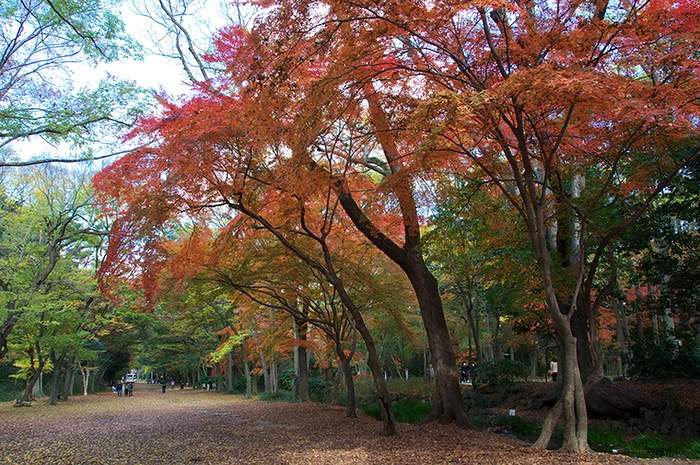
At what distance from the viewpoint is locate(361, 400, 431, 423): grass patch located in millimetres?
13266

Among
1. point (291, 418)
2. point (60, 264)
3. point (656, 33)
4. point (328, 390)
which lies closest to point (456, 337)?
point (328, 390)

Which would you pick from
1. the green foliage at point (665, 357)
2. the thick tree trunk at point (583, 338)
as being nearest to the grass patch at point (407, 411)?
the thick tree trunk at point (583, 338)

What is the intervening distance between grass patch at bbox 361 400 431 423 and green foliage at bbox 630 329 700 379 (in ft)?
18.1

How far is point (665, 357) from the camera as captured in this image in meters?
12.3

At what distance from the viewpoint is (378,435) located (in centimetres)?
991

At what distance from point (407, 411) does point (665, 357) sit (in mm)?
6537

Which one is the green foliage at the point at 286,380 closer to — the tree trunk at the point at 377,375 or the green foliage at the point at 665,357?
the green foliage at the point at 665,357

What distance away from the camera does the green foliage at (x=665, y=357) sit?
12008 millimetres

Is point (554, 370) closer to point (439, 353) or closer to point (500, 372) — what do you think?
point (500, 372)

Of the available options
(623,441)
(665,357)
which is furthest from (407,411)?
(665,357)

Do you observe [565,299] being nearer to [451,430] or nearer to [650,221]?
[650,221]

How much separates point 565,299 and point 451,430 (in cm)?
416

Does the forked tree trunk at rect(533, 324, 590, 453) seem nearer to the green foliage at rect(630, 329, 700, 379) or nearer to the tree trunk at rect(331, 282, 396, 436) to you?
the tree trunk at rect(331, 282, 396, 436)

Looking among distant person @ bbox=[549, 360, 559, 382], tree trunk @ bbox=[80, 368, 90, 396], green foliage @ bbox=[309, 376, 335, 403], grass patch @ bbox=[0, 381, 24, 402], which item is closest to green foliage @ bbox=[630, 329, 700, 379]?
distant person @ bbox=[549, 360, 559, 382]
